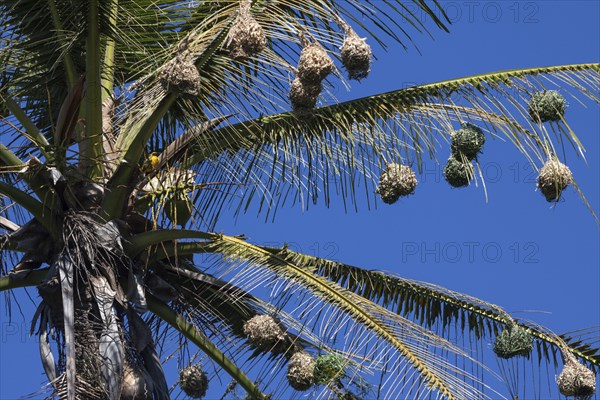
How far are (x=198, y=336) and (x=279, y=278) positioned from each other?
0.82 meters

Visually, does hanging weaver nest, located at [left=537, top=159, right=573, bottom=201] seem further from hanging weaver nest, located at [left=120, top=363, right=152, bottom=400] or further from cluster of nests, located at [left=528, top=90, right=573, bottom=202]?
hanging weaver nest, located at [left=120, top=363, right=152, bottom=400]

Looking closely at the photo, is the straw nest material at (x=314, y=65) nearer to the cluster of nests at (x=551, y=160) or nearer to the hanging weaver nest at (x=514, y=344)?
the cluster of nests at (x=551, y=160)

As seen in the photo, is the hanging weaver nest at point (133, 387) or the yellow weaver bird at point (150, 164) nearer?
the hanging weaver nest at point (133, 387)

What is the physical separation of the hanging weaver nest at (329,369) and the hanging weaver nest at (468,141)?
1.94 metres

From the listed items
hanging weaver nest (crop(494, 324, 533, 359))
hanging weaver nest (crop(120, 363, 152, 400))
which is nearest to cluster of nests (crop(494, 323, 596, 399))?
hanging weaver nest (crop(494, 324, 533, 359))

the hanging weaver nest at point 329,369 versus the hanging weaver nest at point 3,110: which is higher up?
the hanging weaver nest at point 3,110

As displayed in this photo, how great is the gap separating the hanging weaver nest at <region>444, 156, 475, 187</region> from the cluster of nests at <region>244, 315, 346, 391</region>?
177cm

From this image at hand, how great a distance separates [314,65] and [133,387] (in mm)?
2866

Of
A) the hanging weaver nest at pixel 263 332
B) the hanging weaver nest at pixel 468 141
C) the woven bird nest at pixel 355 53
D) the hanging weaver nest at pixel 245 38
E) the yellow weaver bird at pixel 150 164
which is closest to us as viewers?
the woven bird nest at pixel 355 53

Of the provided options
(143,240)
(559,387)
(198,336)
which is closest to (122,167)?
(143,240)

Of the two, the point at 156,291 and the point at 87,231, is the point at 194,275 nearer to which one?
the point at 156,291

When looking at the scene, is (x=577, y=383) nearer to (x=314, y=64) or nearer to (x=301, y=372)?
(x=301, y=372)

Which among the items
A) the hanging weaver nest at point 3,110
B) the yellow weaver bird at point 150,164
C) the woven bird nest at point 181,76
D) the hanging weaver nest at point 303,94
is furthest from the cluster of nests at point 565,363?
the hanging weaver nest at point 3,110

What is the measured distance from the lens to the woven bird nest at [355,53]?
1045 centimetres
